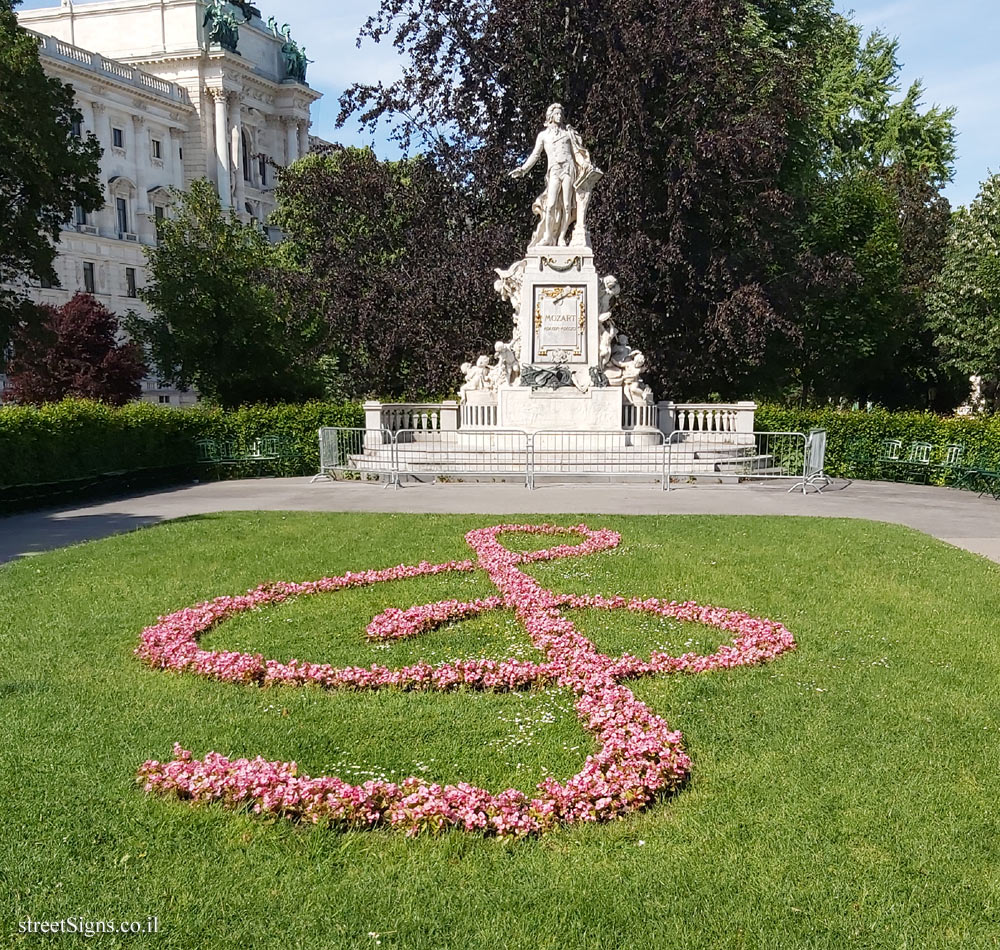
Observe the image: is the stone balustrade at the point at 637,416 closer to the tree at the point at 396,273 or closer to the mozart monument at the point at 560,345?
the mozart monument at the point at 560,345

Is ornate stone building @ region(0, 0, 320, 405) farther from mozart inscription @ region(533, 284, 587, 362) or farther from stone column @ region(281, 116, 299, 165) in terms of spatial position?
mozart inscription @ region(533, 284, 587, 362)

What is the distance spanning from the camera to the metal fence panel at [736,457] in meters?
18.3

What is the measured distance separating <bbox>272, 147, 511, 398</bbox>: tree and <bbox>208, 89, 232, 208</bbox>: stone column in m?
40.9

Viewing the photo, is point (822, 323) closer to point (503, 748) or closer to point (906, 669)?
point (906, 669)

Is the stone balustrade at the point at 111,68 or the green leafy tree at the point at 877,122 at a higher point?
the stone balustrade at the point at 111,68

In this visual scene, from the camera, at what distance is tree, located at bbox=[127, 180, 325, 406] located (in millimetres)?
28281

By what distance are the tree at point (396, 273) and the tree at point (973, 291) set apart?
15.7 metres

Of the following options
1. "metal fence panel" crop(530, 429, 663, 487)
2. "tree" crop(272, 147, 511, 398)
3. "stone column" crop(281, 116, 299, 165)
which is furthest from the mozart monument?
"stone column" crop(281, 116, 299, 165)

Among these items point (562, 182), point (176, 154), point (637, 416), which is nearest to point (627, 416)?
point (637, 416)

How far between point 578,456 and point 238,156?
6168 centimetres

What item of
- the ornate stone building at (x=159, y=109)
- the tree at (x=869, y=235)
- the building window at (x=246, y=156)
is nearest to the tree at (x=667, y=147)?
the tree at (x=869, y=235)

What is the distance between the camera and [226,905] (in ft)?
11.6

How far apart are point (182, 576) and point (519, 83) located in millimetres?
22911

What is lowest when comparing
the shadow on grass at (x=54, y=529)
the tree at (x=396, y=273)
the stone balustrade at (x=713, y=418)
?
the shadow on grass at (x=54, y=529)
